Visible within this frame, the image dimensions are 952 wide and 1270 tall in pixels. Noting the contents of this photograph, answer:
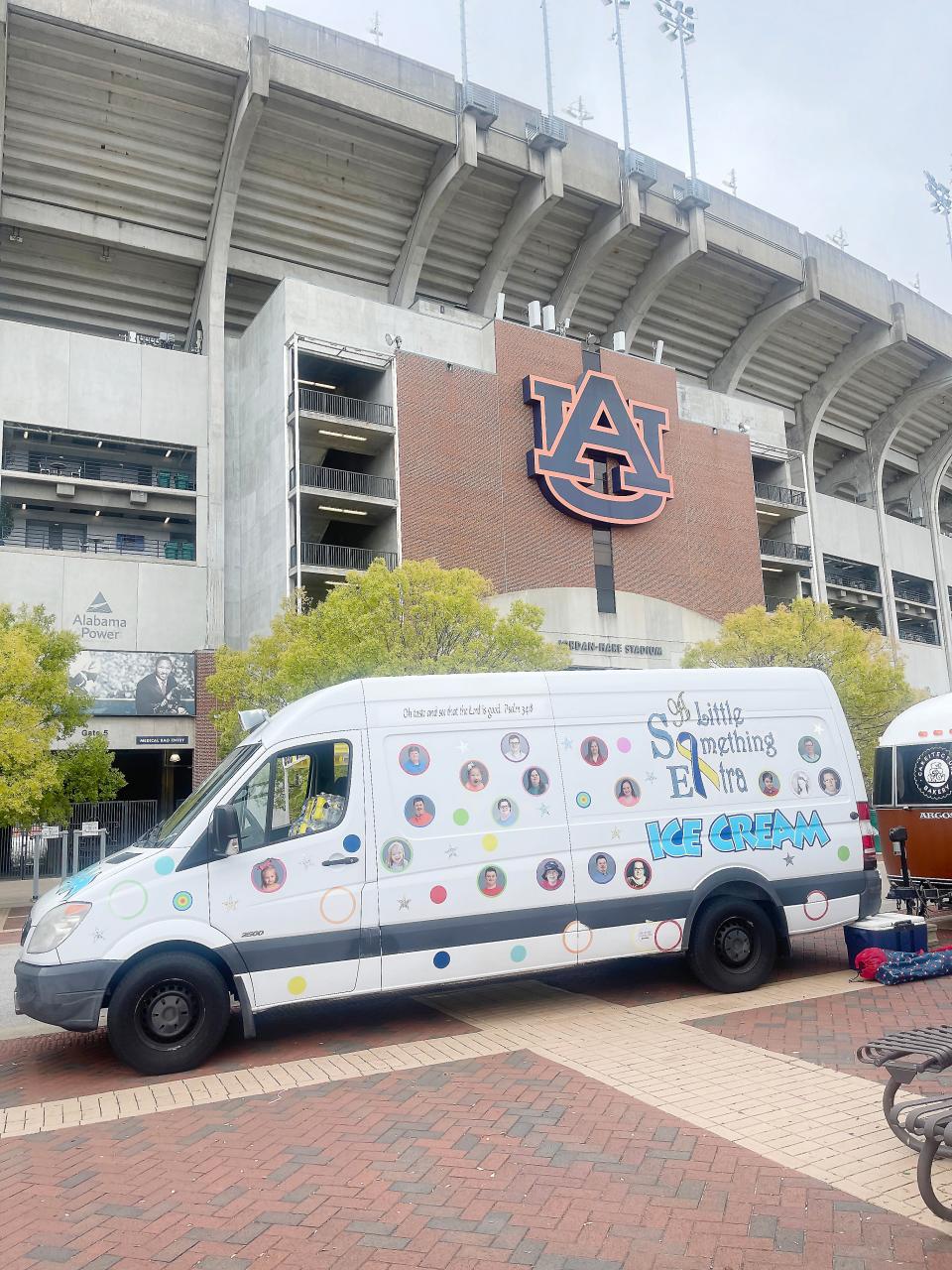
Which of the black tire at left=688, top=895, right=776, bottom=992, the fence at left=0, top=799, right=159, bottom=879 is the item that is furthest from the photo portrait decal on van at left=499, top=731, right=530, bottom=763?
the fence at left=0, top=799, right=159, bottom=879

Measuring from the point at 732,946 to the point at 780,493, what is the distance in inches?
1615

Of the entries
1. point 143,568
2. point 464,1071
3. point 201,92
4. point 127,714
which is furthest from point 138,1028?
point 201,92

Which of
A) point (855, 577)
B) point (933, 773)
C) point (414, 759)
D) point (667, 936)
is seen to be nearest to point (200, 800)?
point (414, 759)

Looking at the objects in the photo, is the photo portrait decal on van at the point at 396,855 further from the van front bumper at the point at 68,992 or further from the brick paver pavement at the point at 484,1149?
the van front bumper at the point at 68,992

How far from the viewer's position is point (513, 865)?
779cm

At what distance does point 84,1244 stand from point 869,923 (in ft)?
24.6

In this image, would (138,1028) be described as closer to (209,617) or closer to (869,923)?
(869,923)

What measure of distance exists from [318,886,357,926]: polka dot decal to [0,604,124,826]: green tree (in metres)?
13.9

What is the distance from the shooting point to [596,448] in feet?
122

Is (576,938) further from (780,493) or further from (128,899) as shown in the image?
(780,493)

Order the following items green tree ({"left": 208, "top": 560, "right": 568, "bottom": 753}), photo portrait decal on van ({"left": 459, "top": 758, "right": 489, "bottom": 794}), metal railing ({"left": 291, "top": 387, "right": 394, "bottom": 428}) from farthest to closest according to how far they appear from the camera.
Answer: metal railing ({"left": 291, "top": 387, "right": 394, "bottom": 428})
green tree ({"left": 208, "top": 560, "right": 568, "bottom": 753})
photo portrait decal on van ({"left": 459, "top": 758, "right": 489, "bottom": 794})

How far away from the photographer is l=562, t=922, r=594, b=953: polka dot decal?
25.9ft

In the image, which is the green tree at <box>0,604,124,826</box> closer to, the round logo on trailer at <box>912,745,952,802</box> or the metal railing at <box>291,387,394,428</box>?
the metal railing at <box>291,387,394,428</box>

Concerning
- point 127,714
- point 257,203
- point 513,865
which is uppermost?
point 257,203
